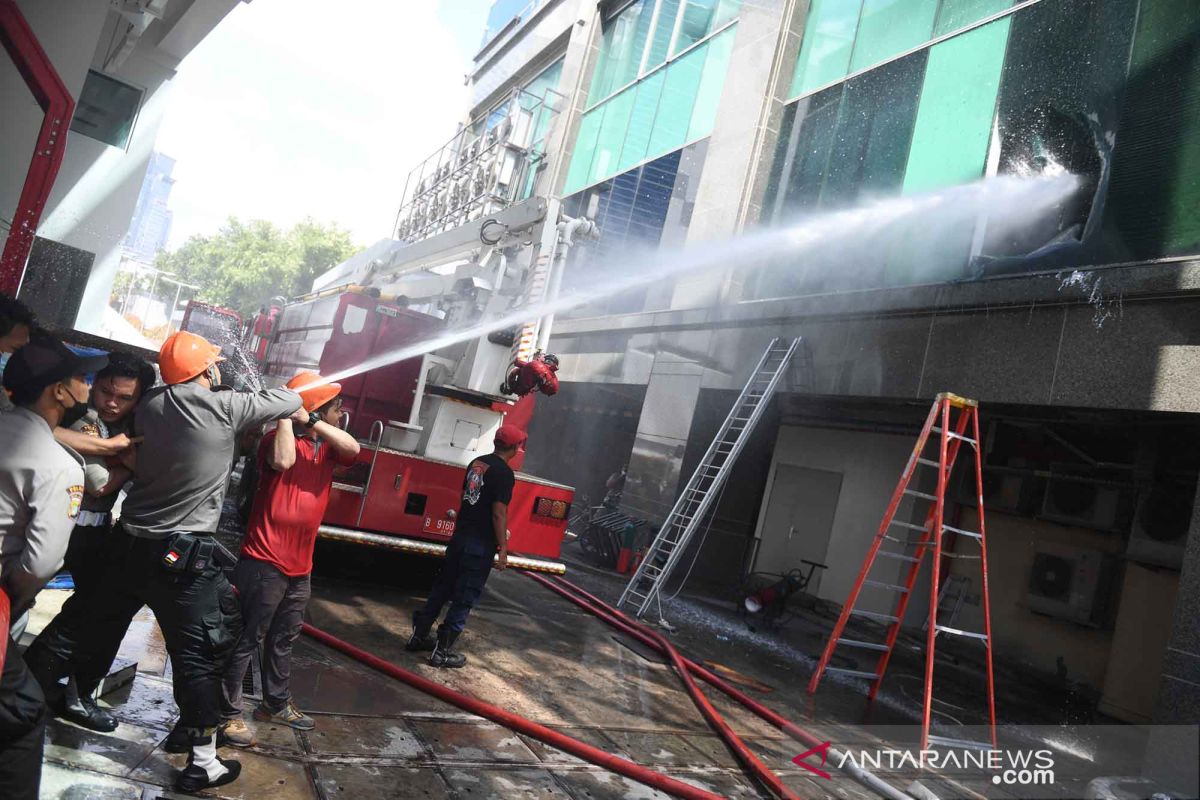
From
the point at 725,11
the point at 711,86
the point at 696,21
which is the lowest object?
the point at 711,86

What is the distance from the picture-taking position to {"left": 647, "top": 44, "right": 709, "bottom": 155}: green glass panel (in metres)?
14.5

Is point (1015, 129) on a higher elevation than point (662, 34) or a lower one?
lower

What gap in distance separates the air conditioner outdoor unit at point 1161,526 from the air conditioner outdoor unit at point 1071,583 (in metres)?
0.58

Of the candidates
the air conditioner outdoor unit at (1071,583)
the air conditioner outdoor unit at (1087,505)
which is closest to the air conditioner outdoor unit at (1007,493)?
the air conditioner outdoor unit at (1087,505)

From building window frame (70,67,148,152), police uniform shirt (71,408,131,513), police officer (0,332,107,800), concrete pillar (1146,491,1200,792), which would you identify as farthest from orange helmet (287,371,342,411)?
building window frame (70,67,148,152)

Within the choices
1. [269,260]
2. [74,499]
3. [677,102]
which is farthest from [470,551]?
[269,260]

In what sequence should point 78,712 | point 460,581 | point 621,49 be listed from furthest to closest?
point 621,49 < point 460,581 < point 78,712

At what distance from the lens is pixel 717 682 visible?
620 centimetres

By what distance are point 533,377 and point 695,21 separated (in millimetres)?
11024

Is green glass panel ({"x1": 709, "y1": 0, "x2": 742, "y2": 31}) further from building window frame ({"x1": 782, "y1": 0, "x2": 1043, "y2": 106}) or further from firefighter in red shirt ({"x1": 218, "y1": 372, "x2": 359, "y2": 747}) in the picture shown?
firefighter in red shirt ({"x1": 218, "y1": 372, "x2": 359, "y2": 747})

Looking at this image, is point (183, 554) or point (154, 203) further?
point (154, 203)

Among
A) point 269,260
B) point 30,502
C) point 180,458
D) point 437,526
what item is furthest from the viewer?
point 269,260

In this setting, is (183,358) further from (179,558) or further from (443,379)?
(443,379)

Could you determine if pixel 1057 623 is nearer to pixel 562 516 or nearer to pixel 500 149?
pixel 562 516
